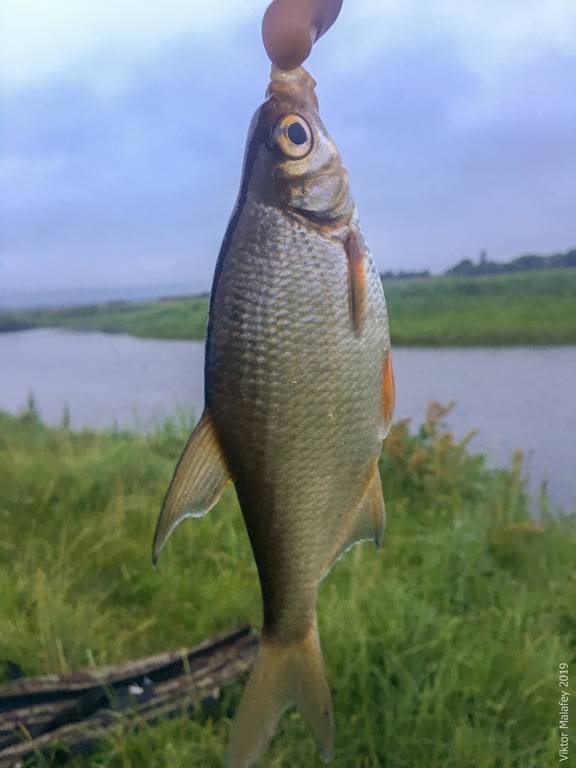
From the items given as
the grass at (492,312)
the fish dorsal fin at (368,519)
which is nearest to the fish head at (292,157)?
the fish dorsal fin at (368,519)

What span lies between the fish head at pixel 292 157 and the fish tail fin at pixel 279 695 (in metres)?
0.44

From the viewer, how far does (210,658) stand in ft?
5.45

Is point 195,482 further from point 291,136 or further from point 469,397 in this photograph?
point 469,397

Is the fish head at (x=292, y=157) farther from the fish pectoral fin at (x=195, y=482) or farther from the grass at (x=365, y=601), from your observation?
the grass at (x=365, y=601)

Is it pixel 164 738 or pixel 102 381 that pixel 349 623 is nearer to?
pixel 164 738

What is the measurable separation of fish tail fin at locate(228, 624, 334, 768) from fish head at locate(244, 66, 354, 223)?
1.46ft

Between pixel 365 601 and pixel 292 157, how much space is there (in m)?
1.26

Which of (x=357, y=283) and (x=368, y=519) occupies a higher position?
(x=357, y=283)

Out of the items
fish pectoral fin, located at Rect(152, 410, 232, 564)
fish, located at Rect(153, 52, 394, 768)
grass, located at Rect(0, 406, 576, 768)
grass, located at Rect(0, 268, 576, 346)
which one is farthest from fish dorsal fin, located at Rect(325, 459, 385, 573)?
grass, located at Rect(0, 268, 576, 346)

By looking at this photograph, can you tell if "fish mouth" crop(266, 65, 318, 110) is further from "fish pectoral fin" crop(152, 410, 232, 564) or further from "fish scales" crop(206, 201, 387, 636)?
"fish pectoral fin" crop(152, 410, 232, 564)

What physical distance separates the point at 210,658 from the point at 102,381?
314cm

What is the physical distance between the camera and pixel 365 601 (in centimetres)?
182

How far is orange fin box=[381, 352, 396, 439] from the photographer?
83 cm

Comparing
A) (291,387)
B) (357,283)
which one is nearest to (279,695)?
(291,387)
